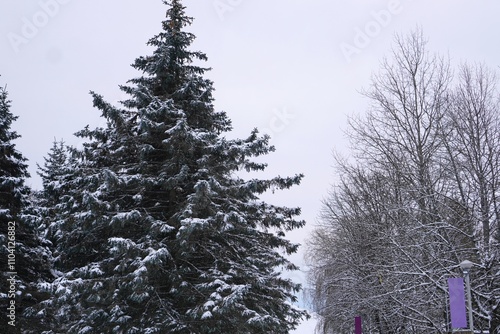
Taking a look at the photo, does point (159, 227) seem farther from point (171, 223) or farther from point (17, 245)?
point (17, 245)

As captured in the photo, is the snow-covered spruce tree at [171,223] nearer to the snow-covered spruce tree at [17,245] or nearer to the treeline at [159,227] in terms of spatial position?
the treeline at [159,227]

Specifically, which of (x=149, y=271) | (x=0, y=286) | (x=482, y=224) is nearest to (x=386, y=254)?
(x=482, y=224)

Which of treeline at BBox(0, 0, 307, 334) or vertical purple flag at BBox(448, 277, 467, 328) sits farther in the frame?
vertical purple flag at BBox(448, 277, 467, 328)

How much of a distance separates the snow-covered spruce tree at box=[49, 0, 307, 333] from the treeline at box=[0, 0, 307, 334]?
0.04 metres

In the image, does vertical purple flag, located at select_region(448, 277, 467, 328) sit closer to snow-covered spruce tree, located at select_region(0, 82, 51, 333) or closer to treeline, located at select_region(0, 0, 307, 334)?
treeline, located at select_region(0, 0, 307, 334)

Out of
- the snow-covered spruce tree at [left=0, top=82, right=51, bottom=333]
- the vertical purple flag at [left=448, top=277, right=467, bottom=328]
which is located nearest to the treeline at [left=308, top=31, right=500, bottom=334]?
the vertical purple flag at [left=448, top=277, right=467, bottom=328]

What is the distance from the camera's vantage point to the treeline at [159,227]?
38.2 ft

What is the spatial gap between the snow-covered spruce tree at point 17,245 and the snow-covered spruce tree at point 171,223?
185 centimetres

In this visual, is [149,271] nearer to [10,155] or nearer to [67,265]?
[67,265]

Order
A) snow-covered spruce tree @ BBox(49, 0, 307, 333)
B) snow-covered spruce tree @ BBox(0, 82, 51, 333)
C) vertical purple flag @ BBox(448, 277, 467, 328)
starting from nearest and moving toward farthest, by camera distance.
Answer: snow-covered spruce tree @ BBox(49, 0, 307, 333) < vertical purple flag @ BBox(448, 277, 467, 328) < snow-covered spruce tree @ BBox(0, 82, 51, 333)

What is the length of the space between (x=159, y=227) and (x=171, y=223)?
0.52 meters

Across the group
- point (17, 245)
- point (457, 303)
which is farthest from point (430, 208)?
point (17, 245)

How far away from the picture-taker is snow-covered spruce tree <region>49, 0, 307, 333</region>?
38.0 feet

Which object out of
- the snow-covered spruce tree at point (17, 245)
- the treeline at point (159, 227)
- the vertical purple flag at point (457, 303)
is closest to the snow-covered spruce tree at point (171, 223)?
the treeline at point (159, 227)
